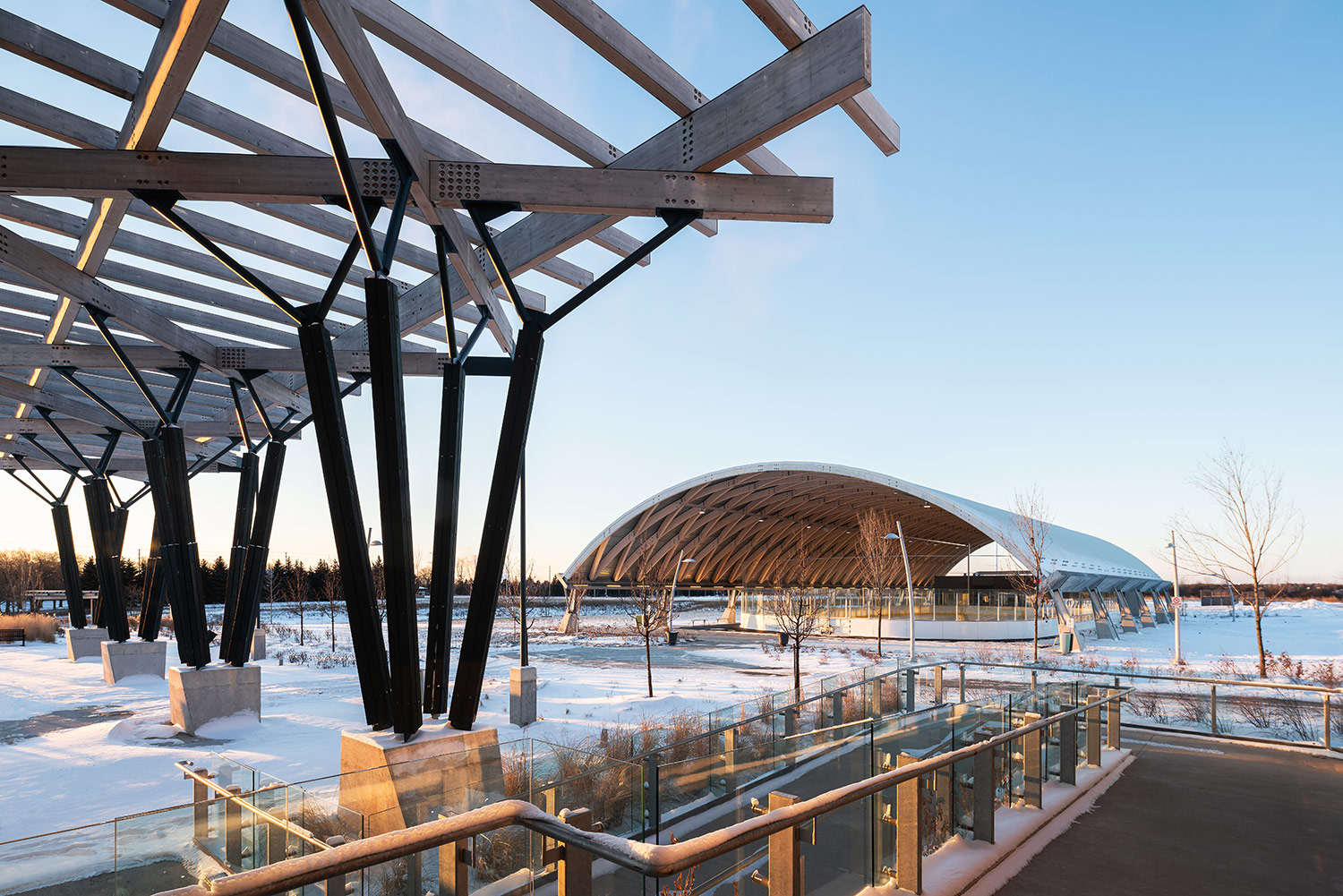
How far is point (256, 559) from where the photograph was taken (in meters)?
16.2

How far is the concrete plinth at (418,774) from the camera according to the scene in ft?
19.8

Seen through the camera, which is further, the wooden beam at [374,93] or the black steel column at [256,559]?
the black steel column at [256,559]

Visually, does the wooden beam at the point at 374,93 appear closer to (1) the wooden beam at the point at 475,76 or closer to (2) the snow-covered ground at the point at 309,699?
(1) the wooden beam at the point at 475,76

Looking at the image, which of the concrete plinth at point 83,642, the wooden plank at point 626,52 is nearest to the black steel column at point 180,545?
the wooden plank at point 626,52

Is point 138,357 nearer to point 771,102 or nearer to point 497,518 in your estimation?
point 497,518

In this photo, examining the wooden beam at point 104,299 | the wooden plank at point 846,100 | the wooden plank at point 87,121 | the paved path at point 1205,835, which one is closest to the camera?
the paved path at point 1205,835

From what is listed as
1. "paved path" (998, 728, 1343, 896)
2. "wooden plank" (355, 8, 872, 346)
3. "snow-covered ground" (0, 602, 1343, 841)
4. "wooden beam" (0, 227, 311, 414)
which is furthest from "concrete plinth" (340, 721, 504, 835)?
"wooden beam" (0, 227, 311, 414)

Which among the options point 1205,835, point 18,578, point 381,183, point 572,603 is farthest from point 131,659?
point 18,578

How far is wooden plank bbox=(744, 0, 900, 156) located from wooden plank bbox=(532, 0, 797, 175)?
3.44 ft

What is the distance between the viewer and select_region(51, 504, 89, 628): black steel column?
28.3 meters

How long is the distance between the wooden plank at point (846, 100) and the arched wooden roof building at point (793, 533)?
27.9 metres

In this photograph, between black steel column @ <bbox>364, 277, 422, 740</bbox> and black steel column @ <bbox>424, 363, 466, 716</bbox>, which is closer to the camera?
black steel column @ <bbox>364, 277, 422, 740</bbox>

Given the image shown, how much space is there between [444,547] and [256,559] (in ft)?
30.6

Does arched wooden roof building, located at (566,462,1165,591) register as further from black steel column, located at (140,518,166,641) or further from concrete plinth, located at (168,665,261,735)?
concrete plinth, located at (168,665,261,735)
